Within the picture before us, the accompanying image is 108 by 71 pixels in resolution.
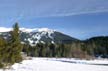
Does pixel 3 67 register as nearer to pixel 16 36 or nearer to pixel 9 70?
pixel 9 70

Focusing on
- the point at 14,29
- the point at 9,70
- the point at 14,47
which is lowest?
the point at 9,70

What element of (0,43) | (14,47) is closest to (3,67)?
(0,43)

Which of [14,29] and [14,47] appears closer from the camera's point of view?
[14,47]

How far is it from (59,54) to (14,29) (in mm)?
123733

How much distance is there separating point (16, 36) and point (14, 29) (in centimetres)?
186

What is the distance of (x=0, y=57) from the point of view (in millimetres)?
51344

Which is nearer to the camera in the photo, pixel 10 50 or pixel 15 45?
pixel 10 50

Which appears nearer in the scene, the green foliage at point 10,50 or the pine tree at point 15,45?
→ the green foliage at point 10,50

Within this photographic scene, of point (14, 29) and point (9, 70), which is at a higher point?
point (14, 29)

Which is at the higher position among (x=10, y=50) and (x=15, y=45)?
(x=15, y=45)

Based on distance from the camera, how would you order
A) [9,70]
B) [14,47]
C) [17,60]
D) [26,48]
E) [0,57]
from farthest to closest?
[26,48]
[17,60]
[14,47]
[0,57]
[9,70]

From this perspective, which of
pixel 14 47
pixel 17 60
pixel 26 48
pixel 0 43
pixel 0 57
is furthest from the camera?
pixel 26 48

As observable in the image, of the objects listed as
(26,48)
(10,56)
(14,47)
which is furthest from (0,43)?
(26,48)

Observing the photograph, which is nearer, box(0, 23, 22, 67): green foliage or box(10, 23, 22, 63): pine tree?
box(0, 23, 22, 67): green foliage
